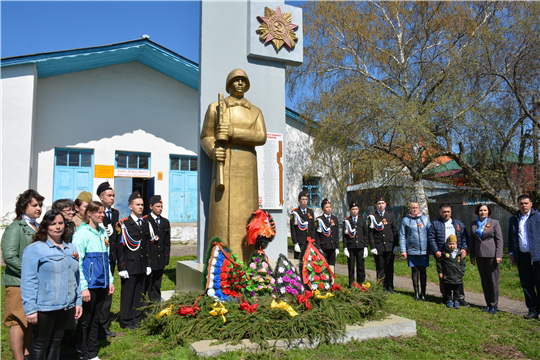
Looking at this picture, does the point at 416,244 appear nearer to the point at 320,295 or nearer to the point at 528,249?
the point at 528,249

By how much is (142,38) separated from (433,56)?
10007 millimetres

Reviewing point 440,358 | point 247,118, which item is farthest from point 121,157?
point 440,358

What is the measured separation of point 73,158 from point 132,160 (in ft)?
6.16

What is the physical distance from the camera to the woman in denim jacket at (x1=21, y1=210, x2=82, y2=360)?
3.14 m

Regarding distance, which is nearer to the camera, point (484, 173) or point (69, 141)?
point (484, 173)

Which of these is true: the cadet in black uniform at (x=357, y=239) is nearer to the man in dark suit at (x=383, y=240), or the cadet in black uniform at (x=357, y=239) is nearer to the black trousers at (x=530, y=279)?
the man in dark suit at (x=383, y=240)

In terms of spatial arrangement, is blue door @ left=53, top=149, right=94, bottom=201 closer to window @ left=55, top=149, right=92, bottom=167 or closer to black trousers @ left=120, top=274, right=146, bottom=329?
window @ left=55, top=149, right=92, bottom=167

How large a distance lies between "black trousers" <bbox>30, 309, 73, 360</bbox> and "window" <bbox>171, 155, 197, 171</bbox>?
40.2ft

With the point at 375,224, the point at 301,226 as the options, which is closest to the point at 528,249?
the point at 375,224

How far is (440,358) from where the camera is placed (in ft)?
13.7

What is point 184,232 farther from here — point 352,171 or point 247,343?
point 247,343

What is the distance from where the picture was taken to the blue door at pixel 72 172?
13.4 meters

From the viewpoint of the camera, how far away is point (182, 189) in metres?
15.4

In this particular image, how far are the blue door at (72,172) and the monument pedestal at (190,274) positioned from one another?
824 cm
